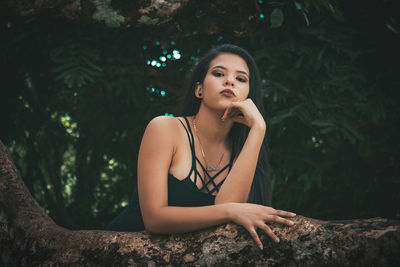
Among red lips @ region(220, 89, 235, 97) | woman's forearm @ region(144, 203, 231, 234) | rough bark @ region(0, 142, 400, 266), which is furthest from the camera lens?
red lips @ region(220, 89, 235, 97)

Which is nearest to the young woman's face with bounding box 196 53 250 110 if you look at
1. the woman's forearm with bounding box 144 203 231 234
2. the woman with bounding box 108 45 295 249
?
the woman with bounding box 108 45 295 249

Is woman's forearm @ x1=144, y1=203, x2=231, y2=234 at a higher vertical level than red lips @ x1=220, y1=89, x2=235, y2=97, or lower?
lower

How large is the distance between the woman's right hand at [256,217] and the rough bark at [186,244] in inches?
1.5

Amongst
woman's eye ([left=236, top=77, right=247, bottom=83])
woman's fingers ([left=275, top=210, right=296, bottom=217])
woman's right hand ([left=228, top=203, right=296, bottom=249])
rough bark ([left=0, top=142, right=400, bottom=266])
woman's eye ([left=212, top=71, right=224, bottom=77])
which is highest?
woman's eye ([left=212, top=71, right=224, bottom=77])

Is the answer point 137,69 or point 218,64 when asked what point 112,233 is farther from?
point 137,69

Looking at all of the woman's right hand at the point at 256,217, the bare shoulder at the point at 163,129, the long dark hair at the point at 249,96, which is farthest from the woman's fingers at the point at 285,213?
the long dark hair at the point at 249,96

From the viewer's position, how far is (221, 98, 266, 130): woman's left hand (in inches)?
106

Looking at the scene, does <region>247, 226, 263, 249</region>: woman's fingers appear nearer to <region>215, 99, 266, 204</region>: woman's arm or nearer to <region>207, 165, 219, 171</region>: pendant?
<region>215, 99, 266, 204</region>: woman's arm

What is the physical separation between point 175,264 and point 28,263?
869mm

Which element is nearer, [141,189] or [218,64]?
[141,189]

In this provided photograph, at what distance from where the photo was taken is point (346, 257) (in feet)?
5.35

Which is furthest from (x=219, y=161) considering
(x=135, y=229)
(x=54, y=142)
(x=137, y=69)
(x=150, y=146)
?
(x=54, y=142)

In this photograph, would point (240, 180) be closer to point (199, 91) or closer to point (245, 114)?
point (245, 114)

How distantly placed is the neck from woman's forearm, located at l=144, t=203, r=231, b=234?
3.05 feet
